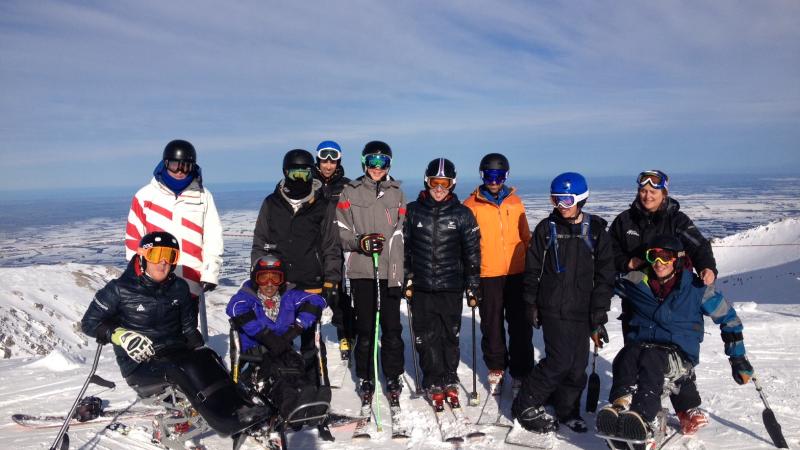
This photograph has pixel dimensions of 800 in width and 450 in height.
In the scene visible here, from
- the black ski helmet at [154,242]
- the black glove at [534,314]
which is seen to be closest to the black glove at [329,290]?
the black ski helmet at [154,242]

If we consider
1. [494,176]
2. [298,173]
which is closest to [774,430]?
[494,176]

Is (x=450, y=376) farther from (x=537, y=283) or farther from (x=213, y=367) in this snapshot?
(x=213, y=367)

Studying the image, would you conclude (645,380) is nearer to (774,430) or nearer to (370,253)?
(774,430)

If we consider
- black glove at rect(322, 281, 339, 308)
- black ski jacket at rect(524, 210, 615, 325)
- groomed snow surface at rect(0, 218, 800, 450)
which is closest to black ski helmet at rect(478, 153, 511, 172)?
black ski jacket at rect(524, 210, 615, 325)

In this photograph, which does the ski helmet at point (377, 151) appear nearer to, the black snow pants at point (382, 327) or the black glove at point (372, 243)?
the black glove at point (372, 243)

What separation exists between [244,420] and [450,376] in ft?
7.80

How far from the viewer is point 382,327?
5.63m

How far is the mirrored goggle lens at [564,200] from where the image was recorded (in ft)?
15.8

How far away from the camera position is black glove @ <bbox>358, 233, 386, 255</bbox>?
5344mm

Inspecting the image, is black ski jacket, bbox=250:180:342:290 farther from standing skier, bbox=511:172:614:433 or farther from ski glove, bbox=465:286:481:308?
standing skier, bbox=511:172:614:433

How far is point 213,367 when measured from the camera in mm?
4359

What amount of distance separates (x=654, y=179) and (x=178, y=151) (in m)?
4.90

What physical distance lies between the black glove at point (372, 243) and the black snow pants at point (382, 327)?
0.42m

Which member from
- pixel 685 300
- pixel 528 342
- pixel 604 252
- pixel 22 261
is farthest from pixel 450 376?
pixel 22 261
